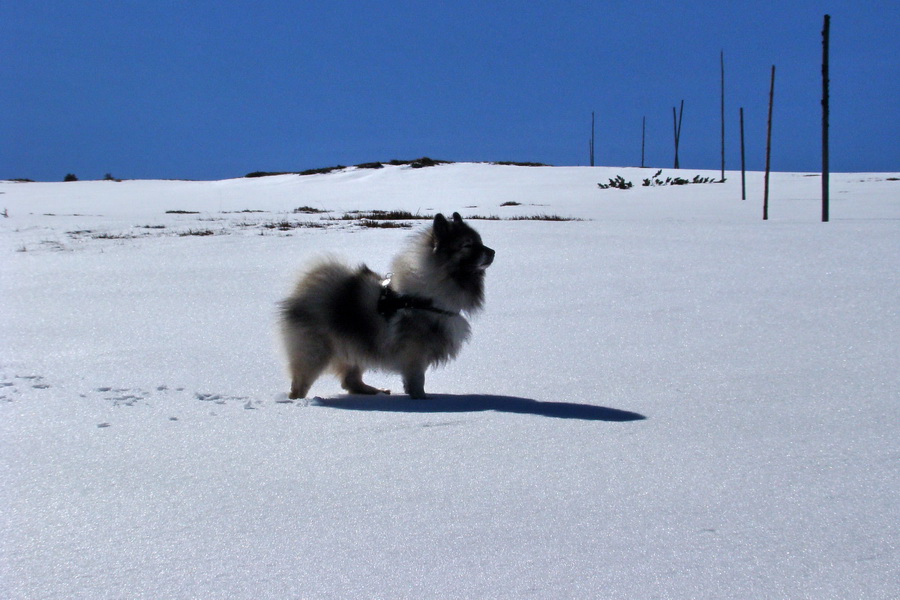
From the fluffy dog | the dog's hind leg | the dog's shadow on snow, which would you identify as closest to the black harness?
the fluffy dog

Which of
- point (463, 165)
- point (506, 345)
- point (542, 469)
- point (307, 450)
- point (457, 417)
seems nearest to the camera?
point (542, 469)

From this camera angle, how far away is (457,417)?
3.26 meters

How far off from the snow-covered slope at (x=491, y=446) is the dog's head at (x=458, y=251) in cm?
73

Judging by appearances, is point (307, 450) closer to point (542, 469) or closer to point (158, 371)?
point (542, 469)

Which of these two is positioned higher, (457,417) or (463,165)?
(463,165)

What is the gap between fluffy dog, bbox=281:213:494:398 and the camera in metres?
4.33

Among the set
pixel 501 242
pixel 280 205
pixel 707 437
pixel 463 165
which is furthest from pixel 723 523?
pixel 463 165

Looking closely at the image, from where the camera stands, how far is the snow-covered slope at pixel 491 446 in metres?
1.68

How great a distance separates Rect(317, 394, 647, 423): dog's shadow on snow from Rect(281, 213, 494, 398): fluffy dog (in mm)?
258

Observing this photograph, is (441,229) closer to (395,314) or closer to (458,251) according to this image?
(458,251)

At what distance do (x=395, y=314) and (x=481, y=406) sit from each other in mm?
1009

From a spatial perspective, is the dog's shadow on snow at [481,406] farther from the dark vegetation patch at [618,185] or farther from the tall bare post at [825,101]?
the dark vegetation patch at [618,185]

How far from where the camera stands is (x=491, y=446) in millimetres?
2682

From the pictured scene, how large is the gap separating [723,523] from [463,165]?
3987cm
